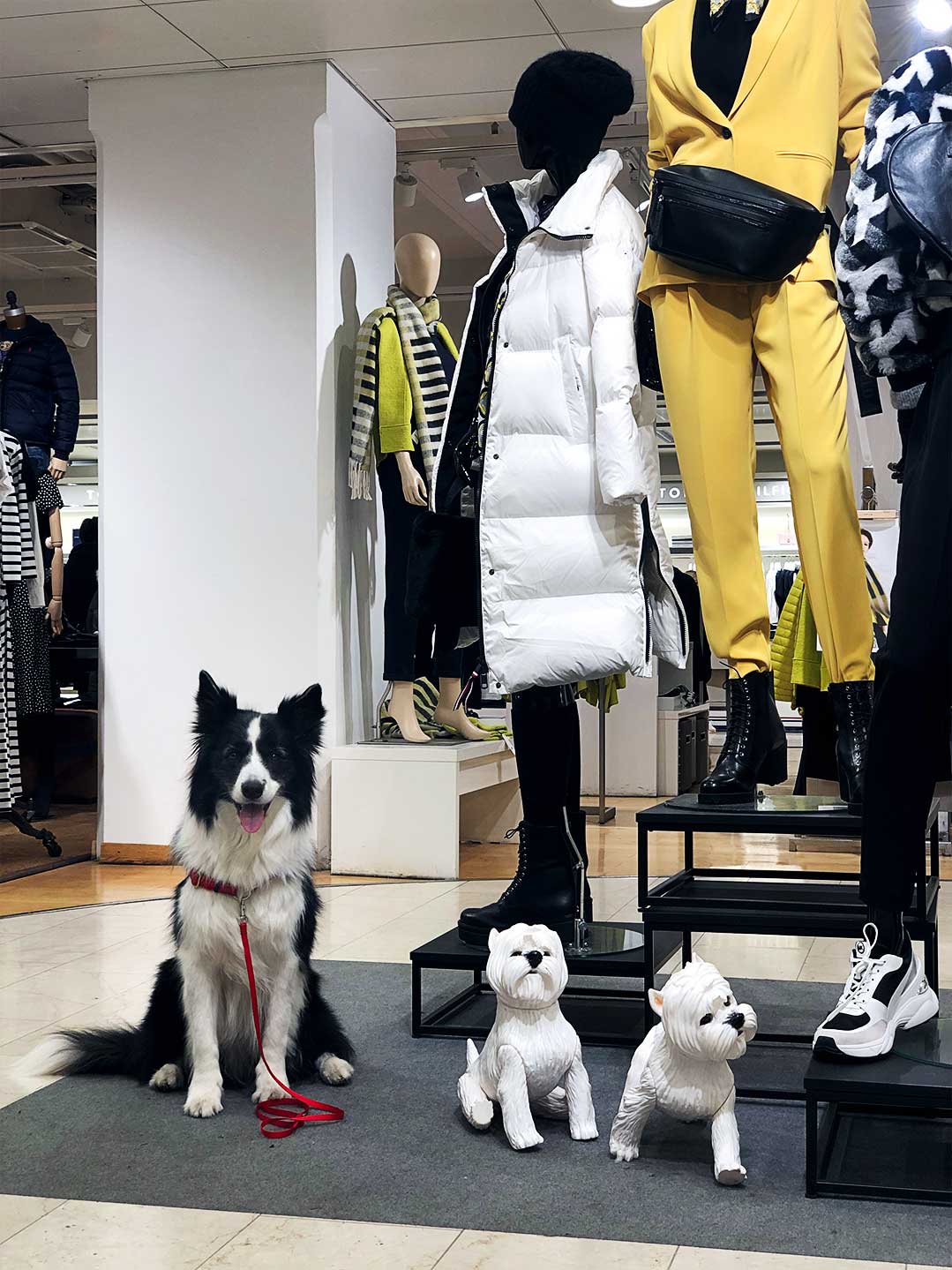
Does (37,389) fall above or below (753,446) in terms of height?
above

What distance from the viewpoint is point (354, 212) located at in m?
5.55

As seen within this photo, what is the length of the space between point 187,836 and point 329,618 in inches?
109

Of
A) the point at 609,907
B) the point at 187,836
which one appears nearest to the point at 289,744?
the point at 187,836

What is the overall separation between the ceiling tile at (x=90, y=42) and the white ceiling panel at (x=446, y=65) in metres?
0.63

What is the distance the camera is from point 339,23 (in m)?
4.90

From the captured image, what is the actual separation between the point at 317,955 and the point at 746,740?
5.28 ft

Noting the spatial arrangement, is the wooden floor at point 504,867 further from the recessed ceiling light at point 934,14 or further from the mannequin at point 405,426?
the recessed ceiling light at point 934,14

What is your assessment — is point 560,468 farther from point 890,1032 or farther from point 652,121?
point 890,1032

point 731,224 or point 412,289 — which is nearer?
point 731,224

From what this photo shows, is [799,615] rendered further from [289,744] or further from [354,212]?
[289,744]

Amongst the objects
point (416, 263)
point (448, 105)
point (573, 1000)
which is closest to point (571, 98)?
point (573, 1000)

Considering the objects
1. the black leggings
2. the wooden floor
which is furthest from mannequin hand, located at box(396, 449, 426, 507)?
the black leggings

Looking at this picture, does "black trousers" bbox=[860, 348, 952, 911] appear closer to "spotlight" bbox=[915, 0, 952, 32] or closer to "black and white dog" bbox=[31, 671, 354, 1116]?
"black and white dog" bbox=[31, 671, 354, 1116]

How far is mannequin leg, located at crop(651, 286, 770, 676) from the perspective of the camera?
104 inches
